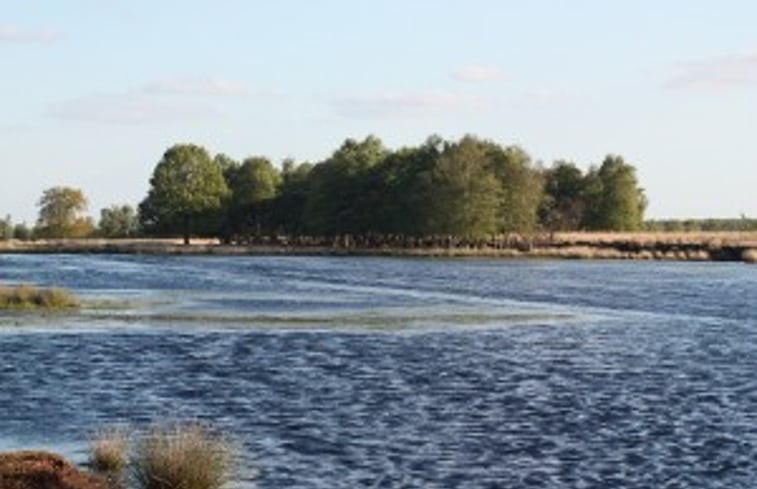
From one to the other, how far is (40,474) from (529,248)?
6052 inches

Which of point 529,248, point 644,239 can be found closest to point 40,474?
point 529,248

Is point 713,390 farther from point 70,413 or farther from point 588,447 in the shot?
point 70,413

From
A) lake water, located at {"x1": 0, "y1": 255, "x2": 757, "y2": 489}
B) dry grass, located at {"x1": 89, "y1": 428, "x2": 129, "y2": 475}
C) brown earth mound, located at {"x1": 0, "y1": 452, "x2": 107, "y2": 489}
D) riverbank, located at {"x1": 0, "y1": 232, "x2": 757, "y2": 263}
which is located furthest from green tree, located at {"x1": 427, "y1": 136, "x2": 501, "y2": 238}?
brown earth mound, located at {"x1": 0, "y1": 452, "x2": 107, "y2": 489}

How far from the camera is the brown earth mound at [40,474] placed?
68.5ft

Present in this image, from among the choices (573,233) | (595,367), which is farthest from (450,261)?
(595,367)

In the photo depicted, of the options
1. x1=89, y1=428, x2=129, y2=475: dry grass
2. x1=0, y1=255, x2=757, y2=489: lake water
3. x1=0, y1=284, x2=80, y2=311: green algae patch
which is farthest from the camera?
x1=0, y1=284, x2=80, y2=311: green algae patch

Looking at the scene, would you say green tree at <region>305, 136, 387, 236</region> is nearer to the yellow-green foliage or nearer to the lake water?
the lake water

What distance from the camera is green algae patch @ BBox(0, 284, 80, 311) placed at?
67.3 meters

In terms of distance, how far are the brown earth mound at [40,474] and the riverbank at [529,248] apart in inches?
5240

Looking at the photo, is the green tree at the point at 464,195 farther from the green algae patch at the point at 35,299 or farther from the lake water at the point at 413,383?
the green algae patch at the point at 35,299

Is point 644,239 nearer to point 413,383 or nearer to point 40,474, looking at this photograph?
point 413,383

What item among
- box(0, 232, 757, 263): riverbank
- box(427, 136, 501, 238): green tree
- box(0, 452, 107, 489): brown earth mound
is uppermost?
box(427, 136, 501, 238): green tree

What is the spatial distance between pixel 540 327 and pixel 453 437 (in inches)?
1288

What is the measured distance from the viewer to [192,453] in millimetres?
21922
